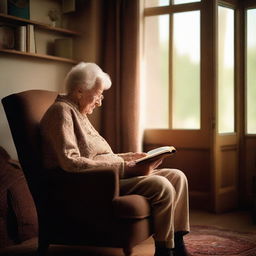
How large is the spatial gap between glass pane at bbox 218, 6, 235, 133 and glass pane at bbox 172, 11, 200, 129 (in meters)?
0.19

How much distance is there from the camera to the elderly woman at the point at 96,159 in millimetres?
2283

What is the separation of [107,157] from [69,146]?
14.0 inches

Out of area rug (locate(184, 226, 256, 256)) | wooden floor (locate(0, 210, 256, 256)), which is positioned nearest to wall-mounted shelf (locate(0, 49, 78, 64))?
wooden floor (locate(0, 210, 256, 256))

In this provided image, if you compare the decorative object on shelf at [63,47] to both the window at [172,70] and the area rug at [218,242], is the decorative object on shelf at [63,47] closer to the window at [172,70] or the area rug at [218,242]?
the window at [172,70]

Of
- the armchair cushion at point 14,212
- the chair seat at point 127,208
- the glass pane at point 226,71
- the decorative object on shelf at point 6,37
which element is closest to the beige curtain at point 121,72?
the glass pane at point 226,71

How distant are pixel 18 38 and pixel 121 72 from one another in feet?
3.32

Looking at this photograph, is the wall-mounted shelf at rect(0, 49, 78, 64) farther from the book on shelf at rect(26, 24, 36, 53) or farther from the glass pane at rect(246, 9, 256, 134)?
the glass pane at rect(246, 9, 256, 134)

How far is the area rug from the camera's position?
2.69 metres

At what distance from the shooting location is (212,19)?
12.5ft

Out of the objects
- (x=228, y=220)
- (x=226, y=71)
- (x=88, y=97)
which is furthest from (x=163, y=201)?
(x=226, y=71)

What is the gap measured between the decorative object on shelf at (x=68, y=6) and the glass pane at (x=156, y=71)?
67 centimetres

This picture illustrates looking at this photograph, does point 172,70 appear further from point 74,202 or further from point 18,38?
point 74,202

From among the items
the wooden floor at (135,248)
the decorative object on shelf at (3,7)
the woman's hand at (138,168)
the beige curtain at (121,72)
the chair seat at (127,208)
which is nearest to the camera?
the chair seat at (127,208)

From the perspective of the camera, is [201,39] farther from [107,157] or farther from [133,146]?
[107,157]
